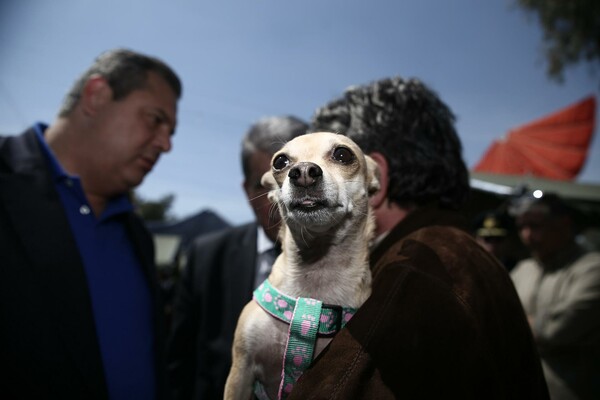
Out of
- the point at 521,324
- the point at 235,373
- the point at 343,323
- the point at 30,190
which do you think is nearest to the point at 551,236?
the point at 521,324

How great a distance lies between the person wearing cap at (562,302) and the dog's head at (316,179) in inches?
154

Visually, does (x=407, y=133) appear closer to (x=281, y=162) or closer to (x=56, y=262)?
(x=281, y=162)

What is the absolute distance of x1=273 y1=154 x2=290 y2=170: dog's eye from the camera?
1.13 meters

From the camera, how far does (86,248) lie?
98.9 inches

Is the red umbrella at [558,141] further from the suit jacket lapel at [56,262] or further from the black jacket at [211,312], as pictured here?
the suit jacket lapel at [56,262]

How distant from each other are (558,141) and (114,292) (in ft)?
31.6

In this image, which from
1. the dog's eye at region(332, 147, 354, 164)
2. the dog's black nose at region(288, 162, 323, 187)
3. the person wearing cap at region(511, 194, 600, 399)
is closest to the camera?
the dog's black nose at region(288, 162, 323, 187)

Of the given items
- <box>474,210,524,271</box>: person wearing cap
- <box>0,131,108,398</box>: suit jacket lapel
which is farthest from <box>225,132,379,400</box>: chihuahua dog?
<box>474,210,524,271</box>: person wearing cap

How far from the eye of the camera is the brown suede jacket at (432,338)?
4.34 feet

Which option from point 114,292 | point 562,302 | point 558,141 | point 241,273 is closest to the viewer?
point 241,273

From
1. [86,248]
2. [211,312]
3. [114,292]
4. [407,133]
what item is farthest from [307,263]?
[86,248]

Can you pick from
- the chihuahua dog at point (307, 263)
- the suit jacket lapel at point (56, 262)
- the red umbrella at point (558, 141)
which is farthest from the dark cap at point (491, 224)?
the suit jacket lapel at point (56, 262)

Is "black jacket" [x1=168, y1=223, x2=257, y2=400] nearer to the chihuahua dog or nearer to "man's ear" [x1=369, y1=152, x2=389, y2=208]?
the chihuahua dog

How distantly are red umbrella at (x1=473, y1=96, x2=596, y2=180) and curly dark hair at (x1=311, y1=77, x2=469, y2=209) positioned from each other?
283 cm
